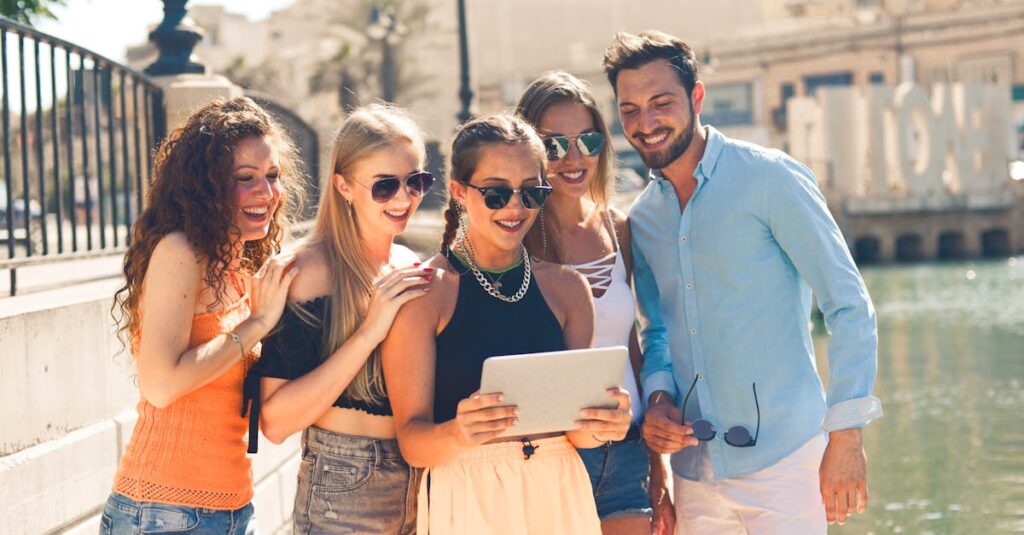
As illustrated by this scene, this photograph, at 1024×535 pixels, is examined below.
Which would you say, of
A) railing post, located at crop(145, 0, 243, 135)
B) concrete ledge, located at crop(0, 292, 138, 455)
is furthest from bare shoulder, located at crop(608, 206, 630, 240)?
railing post, located at crop(145, 0, 243, 135)

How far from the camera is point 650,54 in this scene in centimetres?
402

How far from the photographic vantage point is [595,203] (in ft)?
14.4

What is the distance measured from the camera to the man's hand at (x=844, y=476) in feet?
11.9

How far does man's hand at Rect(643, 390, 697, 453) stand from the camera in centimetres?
388

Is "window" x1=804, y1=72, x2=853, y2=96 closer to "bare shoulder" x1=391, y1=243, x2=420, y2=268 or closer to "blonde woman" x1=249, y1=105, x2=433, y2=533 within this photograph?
"bare shoulder" x1=391, y1=243, x2=420, y2=268

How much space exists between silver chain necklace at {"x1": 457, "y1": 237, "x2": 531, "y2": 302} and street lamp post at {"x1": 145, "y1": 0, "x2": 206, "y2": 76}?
4316 mm

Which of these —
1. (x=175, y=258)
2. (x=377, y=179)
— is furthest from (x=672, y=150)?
(x=175, y=258)

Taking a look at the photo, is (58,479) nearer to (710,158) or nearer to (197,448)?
(197,448)

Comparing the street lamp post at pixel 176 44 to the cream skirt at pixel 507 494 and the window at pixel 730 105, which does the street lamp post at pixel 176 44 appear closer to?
the cream skirt at pixel 507 494

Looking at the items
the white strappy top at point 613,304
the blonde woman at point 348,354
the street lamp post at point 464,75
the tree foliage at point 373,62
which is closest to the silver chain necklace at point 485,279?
the blonde woman at point 348,354

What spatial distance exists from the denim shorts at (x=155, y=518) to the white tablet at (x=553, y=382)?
88 cm

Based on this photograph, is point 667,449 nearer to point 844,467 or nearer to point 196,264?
point 844,467

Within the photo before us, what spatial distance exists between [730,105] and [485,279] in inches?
2381

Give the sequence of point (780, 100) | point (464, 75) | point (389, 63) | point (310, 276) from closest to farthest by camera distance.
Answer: point (310, 276)
point (464, 75)
point (389, 63)
point (780, 100)
